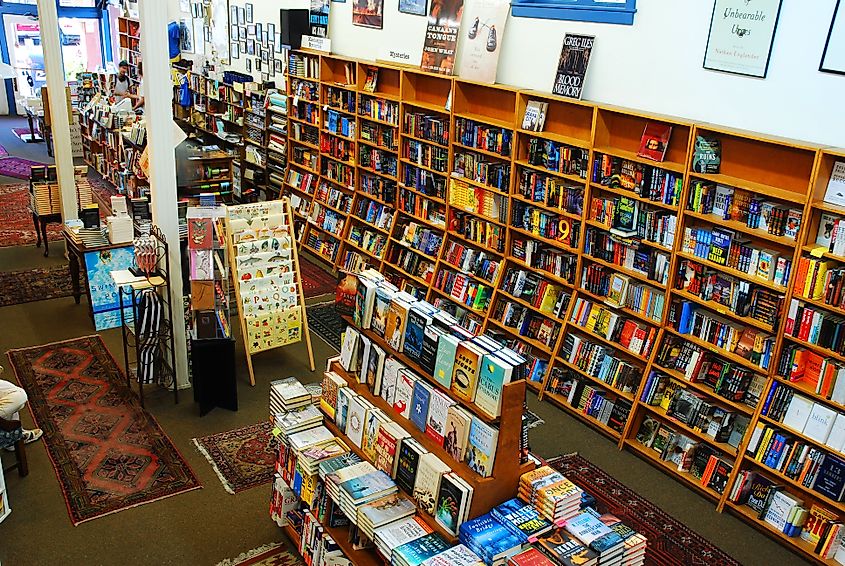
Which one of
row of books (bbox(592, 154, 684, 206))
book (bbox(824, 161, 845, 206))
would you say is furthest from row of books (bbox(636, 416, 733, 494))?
book (bbox(824, 161, 845, 206))

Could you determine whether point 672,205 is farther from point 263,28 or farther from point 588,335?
point 263,28

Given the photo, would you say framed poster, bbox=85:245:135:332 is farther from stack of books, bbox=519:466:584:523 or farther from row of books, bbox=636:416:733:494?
stack of books, bbox=519:466:584:523

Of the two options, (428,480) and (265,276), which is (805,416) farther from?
(265,276)

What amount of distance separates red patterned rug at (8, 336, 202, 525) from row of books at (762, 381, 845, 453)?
14.2ft

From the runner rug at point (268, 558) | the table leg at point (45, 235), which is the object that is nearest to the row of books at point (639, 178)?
the runner rug at point (268, 558)

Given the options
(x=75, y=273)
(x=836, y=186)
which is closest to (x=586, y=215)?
(x=836, y=186)

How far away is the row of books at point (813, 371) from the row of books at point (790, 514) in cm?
82

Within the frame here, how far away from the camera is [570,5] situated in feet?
22.0

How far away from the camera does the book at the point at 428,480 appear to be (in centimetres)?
400

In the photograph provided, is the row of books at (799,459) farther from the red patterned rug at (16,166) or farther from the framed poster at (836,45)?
the red patterned rug at (16,166)

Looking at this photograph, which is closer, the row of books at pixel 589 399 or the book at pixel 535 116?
the row of books at pixel 589 399

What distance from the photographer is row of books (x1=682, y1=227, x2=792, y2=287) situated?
5.36 meters

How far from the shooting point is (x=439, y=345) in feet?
13.5

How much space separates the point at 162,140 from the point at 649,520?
16.7ft
